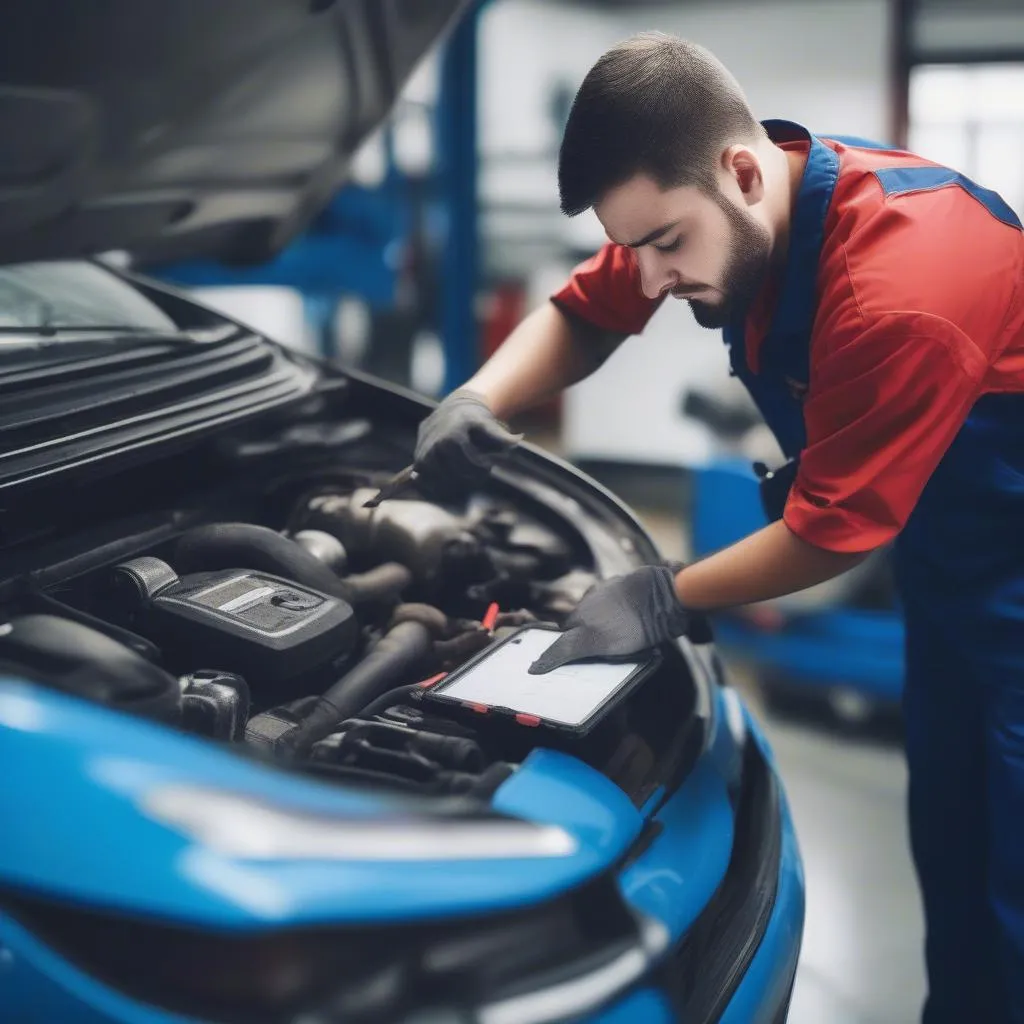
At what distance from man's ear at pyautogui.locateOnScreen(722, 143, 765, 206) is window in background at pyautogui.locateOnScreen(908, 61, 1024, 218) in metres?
4.30

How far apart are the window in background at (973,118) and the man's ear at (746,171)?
4298mm

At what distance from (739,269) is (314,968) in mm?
835

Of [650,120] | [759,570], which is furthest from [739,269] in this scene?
[759,570]

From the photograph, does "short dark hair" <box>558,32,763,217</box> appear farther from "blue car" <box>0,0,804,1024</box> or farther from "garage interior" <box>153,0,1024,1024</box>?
"garage interior" <box>153,0,1024,1024</box>

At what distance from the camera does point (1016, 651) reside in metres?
1.25

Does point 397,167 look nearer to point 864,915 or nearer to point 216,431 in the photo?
point 216,431

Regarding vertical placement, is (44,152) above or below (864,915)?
above

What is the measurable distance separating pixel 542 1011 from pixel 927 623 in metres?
0.89

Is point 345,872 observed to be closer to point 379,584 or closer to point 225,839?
point 225,839

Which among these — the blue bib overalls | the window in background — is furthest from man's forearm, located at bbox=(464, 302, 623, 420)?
the window in background

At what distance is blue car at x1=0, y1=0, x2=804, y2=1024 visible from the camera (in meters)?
0.73

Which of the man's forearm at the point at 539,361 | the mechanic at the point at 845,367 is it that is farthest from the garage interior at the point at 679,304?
the man's forearm at the point at 539,361

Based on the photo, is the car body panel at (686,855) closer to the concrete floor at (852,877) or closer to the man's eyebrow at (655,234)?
the man's eyebrow at (655,234)

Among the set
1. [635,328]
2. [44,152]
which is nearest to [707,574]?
[635,328]
